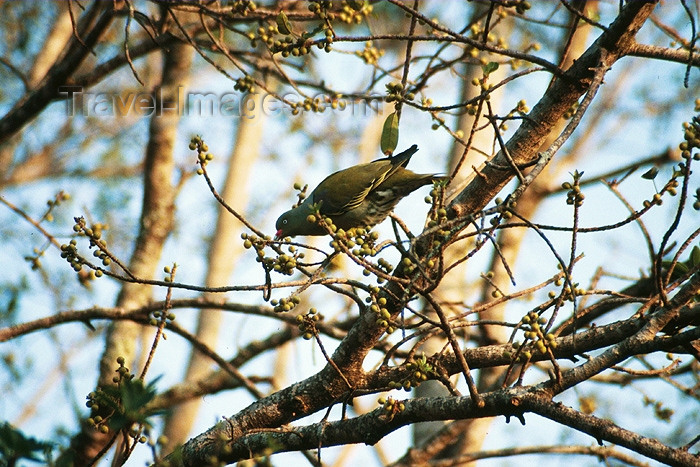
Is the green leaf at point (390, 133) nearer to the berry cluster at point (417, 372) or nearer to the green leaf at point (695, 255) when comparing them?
the berry cluster at point (417, 372)

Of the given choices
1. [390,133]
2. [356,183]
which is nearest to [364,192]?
[356,183]

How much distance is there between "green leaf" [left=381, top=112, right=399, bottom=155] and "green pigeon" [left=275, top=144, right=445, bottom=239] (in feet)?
5.25

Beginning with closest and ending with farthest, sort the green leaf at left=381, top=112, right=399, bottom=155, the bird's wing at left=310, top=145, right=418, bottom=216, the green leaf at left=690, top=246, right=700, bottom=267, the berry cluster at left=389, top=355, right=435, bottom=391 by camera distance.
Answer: the berry cluster at left=389, top=355, right=435, bottom=391
the green leaf at left=690, top=246, right=700, bottom=267
the green leaf at left=381, top=112, right=399, bottom=155
the bird's wing at left=310, top=145, right=418, bottom=216

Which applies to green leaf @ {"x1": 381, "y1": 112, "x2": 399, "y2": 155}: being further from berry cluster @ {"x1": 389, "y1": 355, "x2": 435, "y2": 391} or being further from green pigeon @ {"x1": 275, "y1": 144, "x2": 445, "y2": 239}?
green pigeon @ {"x1": 275, "y1": 144, "x2": 445, "y2": 239}

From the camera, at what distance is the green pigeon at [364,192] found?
4.79 m

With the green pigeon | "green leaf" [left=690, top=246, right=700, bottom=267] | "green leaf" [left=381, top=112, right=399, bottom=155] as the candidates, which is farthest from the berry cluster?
the green pigeon

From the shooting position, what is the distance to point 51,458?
175 centimetres

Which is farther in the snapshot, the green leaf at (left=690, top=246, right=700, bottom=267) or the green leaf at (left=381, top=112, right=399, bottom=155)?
the green leaf at (left=381, top=112, right=399, bottom=155)

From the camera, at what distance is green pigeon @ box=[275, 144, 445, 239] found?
4789 millimetres

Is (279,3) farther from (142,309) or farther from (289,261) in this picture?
(289,261)

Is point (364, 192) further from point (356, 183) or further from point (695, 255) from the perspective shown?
point (695, 255)

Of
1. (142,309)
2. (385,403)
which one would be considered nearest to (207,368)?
(142,309)

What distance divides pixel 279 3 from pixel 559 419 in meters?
3.62

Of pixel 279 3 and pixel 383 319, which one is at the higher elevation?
pixel 279 3
